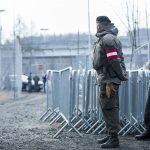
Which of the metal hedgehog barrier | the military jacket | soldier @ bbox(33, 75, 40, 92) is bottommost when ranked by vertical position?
soldier @ bbox(33, 75, 40, 92)

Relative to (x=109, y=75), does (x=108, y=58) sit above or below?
above

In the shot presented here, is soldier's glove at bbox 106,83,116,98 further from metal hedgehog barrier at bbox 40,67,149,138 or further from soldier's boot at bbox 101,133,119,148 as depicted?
metal hedgehog barrier at bbox 40,67,149,138

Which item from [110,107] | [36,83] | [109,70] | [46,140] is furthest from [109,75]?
[36,83]

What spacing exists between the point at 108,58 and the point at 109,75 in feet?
1.10

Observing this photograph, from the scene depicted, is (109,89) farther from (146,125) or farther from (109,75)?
(146,125)

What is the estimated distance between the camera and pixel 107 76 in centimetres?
852

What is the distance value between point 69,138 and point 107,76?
166 cm

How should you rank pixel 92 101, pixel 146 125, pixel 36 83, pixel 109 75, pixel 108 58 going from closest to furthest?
1. pixel 108 58
2. pixel 109 75
3. pixel 146 125
4. pixel 92 101
5. pixel 36 83

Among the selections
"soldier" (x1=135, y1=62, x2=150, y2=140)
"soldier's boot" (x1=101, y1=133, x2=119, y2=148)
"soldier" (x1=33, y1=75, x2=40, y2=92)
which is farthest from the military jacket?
"soldier" (x1=33, y1=75, x2=40, y2=92)

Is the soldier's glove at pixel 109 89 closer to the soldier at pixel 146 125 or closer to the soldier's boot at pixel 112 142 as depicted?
the soldier's boot at pixel 112 142

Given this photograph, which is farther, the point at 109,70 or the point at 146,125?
the point at 146,125

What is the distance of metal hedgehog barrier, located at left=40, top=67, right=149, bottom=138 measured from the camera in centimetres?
995

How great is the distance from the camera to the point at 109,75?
335 inches

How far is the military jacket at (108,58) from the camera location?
835cm
